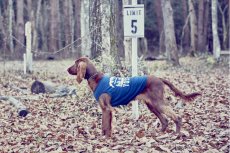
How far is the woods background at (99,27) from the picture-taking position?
39.2 feet

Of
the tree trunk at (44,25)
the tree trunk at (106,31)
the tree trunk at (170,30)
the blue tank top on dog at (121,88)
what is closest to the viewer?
the blue tank top on dog at (121,88)

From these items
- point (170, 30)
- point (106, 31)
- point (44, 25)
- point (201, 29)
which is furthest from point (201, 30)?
point (106, 31)

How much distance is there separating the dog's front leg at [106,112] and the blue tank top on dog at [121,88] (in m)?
0.09

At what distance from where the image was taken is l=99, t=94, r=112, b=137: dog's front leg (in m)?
8.71

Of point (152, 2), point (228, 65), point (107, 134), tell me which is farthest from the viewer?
point (152, 2)

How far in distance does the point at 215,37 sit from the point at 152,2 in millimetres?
23219

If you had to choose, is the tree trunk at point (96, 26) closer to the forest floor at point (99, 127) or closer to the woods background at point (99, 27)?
the woods background at point (99, 27)

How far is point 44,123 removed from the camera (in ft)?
34.3

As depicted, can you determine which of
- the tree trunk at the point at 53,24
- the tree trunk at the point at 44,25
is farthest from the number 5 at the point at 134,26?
the tree trunk at the point at 44,25

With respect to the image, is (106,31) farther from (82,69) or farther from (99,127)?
(82,69)

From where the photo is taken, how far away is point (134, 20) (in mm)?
9789

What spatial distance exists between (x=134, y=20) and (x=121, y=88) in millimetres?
1733

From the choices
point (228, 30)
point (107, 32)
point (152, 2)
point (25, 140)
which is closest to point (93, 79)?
point (25, 140)

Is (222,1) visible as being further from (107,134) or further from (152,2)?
(107,134)
